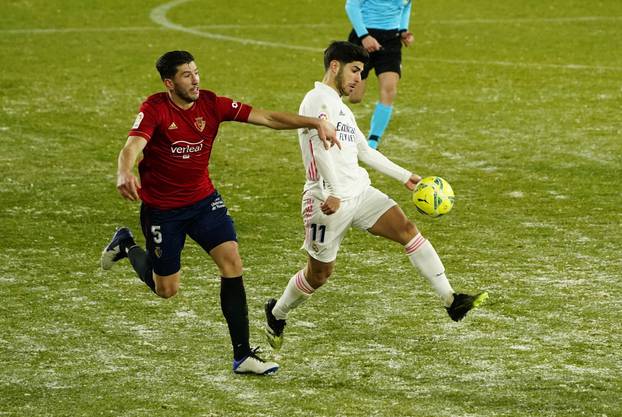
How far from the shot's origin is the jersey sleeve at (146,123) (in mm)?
7996

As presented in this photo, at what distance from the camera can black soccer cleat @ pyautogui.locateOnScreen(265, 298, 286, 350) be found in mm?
8664

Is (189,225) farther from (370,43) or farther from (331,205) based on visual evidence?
(370,43)

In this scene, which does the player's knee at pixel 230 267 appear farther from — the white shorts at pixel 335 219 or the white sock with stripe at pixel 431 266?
the white sock with stripe at pixel 431 266

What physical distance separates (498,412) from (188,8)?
77.4ft

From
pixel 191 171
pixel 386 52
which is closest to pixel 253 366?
pixel 191 171

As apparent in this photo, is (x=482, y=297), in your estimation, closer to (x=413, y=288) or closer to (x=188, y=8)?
(x=413, y=288)

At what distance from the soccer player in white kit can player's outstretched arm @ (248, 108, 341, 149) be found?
266 millimetres

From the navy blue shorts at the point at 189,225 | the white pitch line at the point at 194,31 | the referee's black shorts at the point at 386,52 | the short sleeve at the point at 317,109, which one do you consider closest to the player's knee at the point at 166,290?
the navy blue shorts at the point at 189,225

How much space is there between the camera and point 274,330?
8.71 meters

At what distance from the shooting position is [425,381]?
795 cm

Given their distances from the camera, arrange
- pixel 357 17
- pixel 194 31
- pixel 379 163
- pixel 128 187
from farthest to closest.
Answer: pixel 194 31 → pixel 357 17 → pixel 379 163 → pixel 128 187

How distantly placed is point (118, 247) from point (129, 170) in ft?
8.50

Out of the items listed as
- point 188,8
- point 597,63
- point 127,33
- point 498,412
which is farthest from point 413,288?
point 188,8

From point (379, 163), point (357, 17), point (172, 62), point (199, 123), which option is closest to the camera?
point (172, 62)
